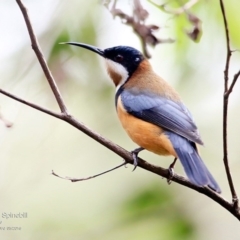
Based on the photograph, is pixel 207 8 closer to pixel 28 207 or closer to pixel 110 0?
pixel 110 0

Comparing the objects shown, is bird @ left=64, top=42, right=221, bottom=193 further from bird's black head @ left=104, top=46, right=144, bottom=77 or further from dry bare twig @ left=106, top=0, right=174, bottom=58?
dry bare twig @ left=106, top=0, right=174, bottom=58

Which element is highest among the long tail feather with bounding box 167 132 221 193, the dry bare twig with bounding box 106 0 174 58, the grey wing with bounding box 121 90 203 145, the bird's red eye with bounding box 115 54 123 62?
the bird's red eye with bounding box 115 54 123 62

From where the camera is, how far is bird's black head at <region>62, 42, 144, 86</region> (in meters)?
4.18

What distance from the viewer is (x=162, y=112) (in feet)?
12.1

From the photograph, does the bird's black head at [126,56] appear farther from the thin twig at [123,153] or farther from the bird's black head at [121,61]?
the thin twig at [123,153]

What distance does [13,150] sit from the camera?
458 cm

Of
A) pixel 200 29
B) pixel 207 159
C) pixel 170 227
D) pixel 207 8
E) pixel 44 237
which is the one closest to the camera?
pixel 200 29

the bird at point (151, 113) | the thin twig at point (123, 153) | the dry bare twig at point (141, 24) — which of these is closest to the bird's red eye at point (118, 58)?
the bird at point (151, 113)

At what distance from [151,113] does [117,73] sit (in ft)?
2.47

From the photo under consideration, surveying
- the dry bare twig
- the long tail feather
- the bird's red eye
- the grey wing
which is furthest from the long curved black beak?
the long tail feather

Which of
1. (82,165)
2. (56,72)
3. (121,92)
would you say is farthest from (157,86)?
(82,165)

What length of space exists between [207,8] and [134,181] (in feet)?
5.36

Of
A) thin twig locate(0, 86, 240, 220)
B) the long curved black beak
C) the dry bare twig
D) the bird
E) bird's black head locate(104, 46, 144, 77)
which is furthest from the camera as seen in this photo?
bird's black head locate(104, 46, 144, 77)

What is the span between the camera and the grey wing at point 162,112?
3477mm
